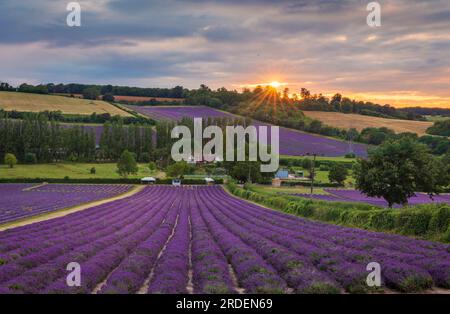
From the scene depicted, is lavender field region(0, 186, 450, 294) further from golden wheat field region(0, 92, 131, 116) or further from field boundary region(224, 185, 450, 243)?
golden wheat field region(0, 92, 131, 116)

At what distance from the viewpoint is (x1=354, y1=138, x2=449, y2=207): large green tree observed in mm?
39469

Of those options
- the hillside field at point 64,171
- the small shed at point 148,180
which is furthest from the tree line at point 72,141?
the small shed at point 148,180

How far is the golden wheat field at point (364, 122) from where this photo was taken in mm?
125519

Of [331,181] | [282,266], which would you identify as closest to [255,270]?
[282,266]

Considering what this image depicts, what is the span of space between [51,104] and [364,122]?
308ft

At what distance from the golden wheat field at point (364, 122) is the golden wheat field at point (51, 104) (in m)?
63.0

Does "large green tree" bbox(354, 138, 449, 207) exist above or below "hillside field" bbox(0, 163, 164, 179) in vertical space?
above

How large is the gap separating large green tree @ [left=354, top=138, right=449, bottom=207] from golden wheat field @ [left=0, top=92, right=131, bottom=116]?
4595 inches

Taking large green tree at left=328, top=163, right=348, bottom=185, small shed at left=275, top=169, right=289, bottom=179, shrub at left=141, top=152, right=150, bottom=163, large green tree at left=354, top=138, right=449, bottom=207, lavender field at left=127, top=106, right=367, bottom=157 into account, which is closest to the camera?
large green tree at left=354, top=138, right=449, bottom=207

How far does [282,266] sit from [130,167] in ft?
276

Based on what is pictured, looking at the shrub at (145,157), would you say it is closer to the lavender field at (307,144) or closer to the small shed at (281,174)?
the lavender field at (307,144)
